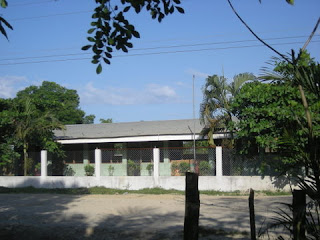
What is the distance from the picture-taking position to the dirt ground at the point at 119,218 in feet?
28.2

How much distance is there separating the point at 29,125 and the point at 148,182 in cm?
702

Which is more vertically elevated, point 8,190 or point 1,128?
point 1,128

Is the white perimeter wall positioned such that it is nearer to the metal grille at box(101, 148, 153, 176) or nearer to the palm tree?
the metal grille at box(101, 148, 153, 176)

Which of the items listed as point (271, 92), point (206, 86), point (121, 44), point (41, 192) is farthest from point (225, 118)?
point (121, 44)

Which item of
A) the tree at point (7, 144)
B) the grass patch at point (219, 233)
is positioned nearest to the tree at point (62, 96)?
the tree at point (7, 144)

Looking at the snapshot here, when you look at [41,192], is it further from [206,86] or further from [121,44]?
[121,44]

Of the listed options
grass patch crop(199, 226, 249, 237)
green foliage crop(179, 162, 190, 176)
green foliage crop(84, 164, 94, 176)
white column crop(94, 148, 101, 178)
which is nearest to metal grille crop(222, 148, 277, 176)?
green foliage crop(179, 162, 190, 176)

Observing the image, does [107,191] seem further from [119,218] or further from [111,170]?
[119,218]

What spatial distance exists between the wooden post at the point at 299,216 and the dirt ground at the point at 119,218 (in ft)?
15.2

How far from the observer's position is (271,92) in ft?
51.3

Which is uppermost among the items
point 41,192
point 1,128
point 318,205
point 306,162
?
point 1,128

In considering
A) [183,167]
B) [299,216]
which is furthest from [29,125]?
[299,216]

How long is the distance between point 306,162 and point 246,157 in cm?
1404

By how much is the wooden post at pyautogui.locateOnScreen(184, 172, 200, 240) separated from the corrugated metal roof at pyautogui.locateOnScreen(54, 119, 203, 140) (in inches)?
634
